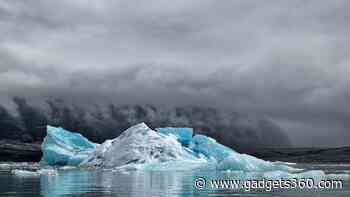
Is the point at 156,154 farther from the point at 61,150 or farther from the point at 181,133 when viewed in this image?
the point at 61,150

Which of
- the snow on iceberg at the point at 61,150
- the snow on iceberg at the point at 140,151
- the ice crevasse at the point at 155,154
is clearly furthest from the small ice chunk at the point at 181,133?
the snow on iceberg at the point at 61,150

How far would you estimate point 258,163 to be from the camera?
62781mm

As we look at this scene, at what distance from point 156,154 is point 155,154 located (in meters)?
0.18

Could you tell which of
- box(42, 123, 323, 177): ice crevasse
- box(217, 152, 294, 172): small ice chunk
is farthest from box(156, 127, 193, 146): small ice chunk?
box(217, 152, 294, 172): small ice chunk

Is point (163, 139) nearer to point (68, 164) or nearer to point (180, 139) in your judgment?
point (180, 139)

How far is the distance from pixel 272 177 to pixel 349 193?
14800 mm

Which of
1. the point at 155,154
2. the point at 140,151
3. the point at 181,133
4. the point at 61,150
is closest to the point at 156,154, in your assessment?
the point at 155,154

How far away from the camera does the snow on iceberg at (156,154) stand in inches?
2496

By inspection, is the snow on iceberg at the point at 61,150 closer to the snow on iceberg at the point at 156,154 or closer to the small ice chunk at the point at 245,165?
the snow on iceberg at the point at 156,154

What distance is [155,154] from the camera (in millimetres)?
73125

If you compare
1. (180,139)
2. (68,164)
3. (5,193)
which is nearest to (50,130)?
(68,164)

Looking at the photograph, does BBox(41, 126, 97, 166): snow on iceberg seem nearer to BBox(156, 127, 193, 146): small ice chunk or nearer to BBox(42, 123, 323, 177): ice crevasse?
BBox(42, 123, 323, 177): ice crevasse

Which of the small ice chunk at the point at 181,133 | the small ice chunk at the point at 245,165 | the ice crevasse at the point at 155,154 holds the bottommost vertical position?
the small ice chunk at the point at 245,165

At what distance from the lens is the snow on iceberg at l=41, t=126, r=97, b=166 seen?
84.9 metres
